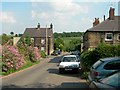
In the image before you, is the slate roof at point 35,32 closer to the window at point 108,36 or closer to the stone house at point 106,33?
the stone house at point 106,33

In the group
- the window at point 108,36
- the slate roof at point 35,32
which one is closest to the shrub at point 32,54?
the window at point 108,36

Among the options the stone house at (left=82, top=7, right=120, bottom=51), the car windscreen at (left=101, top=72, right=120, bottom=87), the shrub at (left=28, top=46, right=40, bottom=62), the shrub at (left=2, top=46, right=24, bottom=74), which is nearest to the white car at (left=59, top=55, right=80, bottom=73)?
the shrub at (left=2, top=46, right=24, bottom=74)

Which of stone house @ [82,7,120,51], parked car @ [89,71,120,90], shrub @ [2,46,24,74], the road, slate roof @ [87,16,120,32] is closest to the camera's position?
parked car @ [89,71,120,90]

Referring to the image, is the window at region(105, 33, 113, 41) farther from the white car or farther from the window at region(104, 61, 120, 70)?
the window at region(104, 61, 120, 70)

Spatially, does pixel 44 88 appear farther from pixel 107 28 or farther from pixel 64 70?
pixel 107 28

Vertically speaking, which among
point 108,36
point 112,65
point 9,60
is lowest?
point 9,60

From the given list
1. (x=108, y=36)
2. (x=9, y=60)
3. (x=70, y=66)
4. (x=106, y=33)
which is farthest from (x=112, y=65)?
(x=108, y=36)

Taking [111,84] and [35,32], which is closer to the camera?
[111,84]

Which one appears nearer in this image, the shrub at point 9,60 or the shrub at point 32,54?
the shrub at point 9,60

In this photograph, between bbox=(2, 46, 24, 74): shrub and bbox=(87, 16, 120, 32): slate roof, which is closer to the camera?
bbox=(2, 46, 24, 74): shrub

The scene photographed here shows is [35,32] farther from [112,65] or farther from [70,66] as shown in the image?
[112,65]

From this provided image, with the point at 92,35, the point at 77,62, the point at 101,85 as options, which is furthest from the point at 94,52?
the point at 92,35

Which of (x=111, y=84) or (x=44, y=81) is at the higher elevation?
(x=111, y=84)

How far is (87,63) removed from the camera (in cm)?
2006
